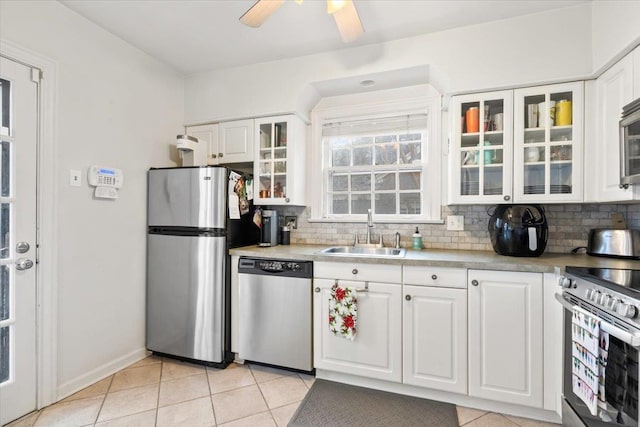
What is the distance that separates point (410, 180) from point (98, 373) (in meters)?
2.87

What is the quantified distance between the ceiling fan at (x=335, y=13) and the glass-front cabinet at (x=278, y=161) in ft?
3.08

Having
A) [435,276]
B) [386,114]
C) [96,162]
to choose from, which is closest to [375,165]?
[386,114]

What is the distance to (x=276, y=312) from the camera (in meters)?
2.20

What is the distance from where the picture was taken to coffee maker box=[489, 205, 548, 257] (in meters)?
1.93

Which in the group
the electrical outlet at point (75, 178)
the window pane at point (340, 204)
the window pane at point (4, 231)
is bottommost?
the window pane at point (4, 231)

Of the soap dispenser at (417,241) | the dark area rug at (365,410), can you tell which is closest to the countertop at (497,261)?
the soap dispenser at (417,241)

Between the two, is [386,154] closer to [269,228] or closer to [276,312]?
[269,228]

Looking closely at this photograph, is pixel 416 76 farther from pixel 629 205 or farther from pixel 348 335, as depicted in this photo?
pixel 348 335

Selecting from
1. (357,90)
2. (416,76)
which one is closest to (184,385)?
(357,90)

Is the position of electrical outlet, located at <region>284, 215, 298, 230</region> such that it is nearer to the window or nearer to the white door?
the window

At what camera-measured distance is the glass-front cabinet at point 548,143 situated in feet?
6.33

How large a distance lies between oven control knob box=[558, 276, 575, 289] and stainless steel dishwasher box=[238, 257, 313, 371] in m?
1.44

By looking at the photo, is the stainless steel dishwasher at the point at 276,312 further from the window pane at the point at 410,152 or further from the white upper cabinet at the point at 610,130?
the white upper cabinet at the point at 610,130

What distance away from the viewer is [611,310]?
46.5 inches
